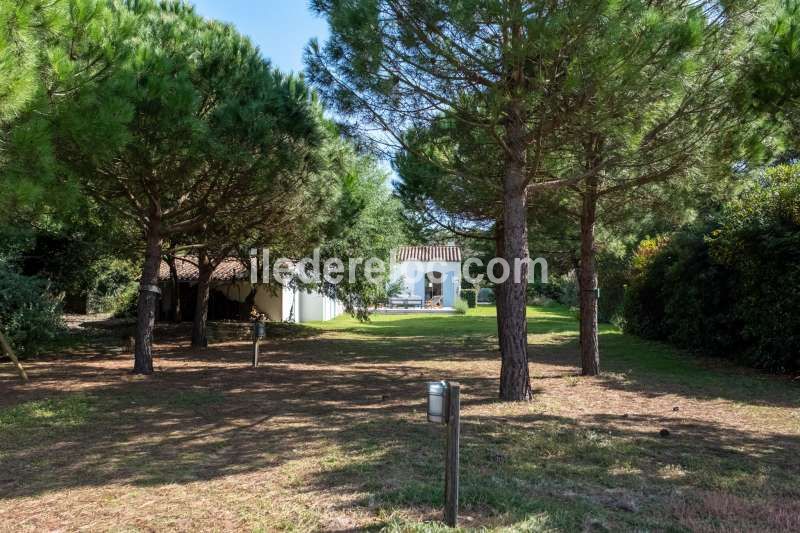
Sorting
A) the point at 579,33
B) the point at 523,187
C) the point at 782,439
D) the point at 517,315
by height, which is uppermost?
the point at 579,33

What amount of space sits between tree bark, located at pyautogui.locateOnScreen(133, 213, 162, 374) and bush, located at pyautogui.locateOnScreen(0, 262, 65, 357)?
9.33 ft

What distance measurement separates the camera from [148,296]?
31.4 ft

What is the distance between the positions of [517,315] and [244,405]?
355cm

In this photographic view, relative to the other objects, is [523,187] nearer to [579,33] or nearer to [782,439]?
[579,33]

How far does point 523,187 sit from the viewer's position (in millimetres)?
7371

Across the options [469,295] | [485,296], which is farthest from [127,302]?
[485,296]

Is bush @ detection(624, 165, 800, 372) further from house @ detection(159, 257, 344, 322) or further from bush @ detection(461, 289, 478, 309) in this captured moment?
bush @ detection(461, 289, 478, 309)

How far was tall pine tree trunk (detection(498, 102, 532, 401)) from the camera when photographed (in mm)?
7281

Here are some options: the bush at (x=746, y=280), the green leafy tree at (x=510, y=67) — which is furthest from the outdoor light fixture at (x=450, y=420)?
the bush at (x=746, y=280)

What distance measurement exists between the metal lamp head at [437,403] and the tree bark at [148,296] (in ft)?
24.5

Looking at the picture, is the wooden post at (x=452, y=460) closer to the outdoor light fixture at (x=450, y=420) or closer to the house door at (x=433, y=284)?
the outdoor light fixture at (x=450, y=420)

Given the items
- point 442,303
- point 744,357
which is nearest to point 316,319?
point 442,303

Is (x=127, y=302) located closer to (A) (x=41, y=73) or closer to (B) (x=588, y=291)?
(A) (x=41, y=73)

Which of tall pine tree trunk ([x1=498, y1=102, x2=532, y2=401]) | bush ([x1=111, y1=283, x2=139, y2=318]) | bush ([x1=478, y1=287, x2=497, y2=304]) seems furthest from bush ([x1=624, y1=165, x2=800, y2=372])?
bush ([x1=478, y1=287, x2=497, y2=304])
